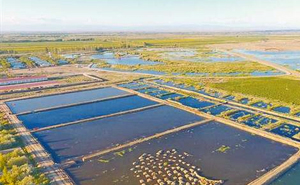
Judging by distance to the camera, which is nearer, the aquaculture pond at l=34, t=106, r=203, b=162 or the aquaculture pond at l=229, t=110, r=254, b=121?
the aquaculture pond at l=34, t=106, r=203, b=162

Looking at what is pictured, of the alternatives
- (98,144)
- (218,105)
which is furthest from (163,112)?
(98,144)

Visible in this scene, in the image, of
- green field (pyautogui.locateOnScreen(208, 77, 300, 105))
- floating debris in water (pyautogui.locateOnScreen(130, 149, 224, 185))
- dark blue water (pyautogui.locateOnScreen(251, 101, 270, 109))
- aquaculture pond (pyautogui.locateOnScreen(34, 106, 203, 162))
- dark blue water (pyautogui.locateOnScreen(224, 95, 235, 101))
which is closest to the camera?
floating debris in water (pyautogui.locateOnScreen(130, 149, 224, 185))

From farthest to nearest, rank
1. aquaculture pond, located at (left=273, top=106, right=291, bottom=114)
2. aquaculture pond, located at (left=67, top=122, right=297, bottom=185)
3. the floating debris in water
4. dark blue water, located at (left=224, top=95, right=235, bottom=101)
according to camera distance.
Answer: dark blue water, located at (left=224, top=95, right=235, bottom=101) → aquaculture pond, located at (left=273, top=106, right=291, bottom=114) → aquaculture pond, located at (left=67, top=122, right=297, bottom=185) → the floating debris in water

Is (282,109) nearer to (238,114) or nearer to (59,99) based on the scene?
(238,114)

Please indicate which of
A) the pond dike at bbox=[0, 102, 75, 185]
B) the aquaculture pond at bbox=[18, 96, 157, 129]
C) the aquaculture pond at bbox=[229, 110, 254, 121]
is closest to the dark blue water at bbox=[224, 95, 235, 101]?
the aquaculture pond at bbox=[229, 110, 254, 121]

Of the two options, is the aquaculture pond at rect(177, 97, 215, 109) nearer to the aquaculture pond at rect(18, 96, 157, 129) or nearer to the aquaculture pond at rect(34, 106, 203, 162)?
the aquaculture pond at rect(34, 106, 203, 162)

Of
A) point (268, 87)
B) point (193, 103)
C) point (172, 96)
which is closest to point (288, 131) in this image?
point (193, 103)

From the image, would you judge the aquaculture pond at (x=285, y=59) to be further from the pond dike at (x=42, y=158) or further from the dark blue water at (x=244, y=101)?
the pond dike at (x=42, y=158)

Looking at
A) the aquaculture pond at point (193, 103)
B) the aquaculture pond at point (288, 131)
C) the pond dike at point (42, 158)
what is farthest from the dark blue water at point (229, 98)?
the pond dike at point (42, 158)
